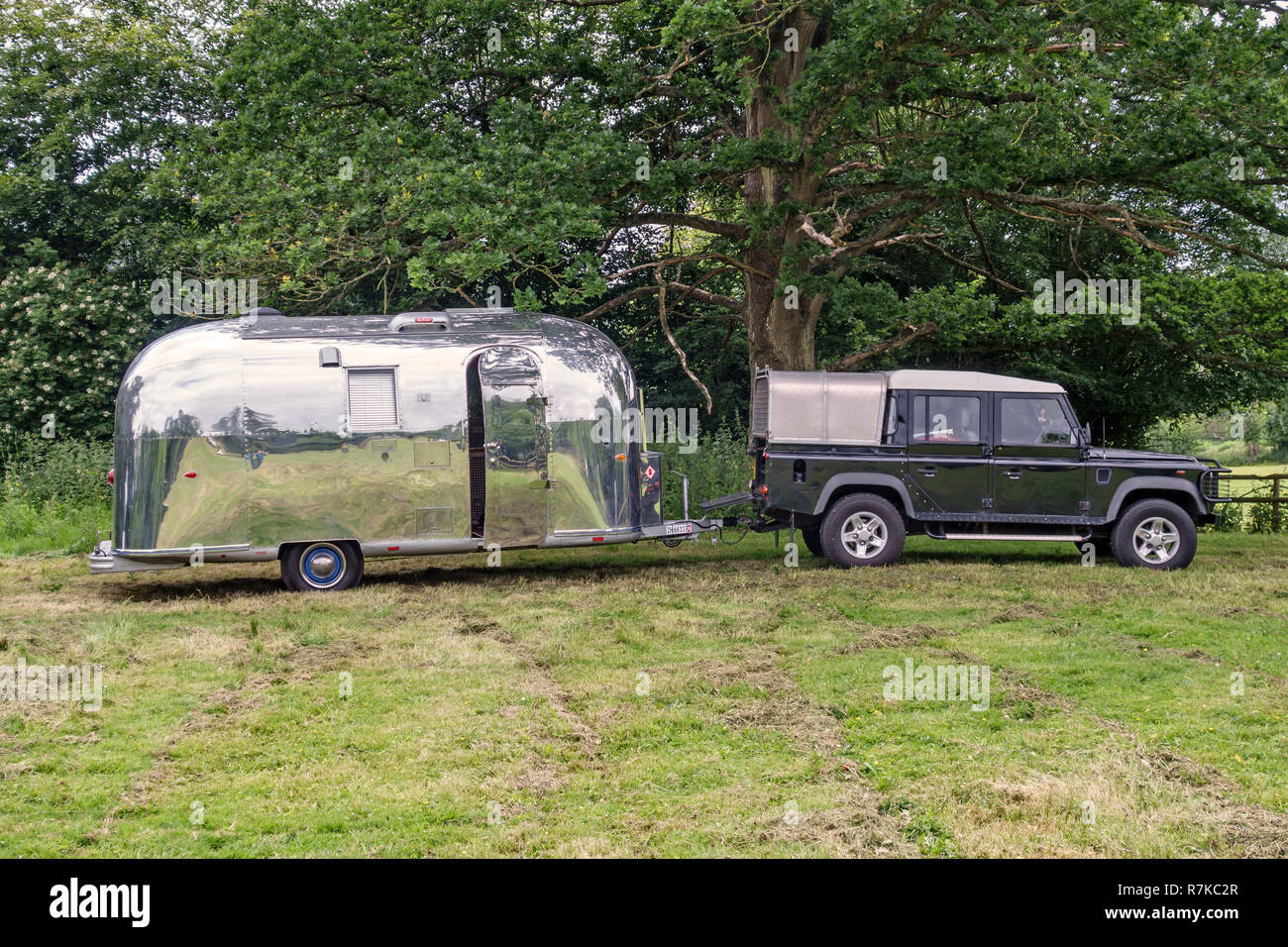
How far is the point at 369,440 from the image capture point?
1266cm

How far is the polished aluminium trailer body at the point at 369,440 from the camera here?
12.4m

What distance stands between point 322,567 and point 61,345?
13684 mm

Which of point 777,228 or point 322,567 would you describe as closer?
point 322,567

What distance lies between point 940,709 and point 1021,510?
23.1 ft

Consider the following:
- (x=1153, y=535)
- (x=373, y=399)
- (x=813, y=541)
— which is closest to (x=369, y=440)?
(x=373, y=399)

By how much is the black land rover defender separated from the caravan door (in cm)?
298

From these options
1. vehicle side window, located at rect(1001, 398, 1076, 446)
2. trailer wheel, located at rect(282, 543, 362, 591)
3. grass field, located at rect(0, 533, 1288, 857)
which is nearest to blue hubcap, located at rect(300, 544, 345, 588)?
trailer wheel, located at rect(282, 543, 362, 591)

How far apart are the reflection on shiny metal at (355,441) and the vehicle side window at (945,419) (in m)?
3.79

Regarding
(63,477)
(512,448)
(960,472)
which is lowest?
(63,477)

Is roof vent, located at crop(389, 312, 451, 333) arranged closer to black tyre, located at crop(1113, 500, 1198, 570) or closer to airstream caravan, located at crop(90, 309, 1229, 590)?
airstream caravan, located at crop(90, 309, 1229, 590)

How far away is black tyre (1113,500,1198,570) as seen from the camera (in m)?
13.8

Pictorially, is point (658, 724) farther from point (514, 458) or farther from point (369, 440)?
point (369, 440)

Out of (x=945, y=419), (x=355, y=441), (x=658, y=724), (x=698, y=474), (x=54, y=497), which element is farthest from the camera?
(x=54, y=497)
